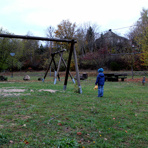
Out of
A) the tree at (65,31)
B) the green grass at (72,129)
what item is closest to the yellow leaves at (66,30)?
the tree at (65,31)

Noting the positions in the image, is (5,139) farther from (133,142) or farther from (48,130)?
(133,142)

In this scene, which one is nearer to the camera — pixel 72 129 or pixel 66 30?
pixel 72 129

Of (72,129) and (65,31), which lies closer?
(72,129)

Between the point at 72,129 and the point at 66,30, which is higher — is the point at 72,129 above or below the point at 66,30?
below

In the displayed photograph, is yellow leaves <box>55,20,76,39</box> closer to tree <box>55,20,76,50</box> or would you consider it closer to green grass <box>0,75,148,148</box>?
tree <box>55,20,76,50</box>

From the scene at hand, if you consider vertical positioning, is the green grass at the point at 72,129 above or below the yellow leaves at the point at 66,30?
below

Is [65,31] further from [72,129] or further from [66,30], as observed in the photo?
[72,129]

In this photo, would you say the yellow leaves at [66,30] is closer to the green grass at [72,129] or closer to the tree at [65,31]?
the tree at [65,31]

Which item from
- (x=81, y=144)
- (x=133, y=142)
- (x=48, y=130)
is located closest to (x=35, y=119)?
(x=48, y=130)

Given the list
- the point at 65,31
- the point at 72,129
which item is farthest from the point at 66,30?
the point at 72,129

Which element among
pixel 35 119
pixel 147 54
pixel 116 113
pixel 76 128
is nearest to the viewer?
pixel 76 128

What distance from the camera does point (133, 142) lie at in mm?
3488

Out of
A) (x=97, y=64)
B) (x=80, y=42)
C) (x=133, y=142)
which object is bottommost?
(x=133, y=142)

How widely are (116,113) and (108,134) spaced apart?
187cm
